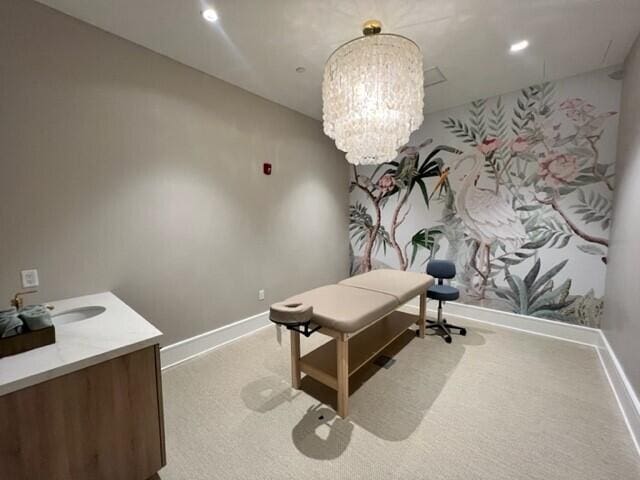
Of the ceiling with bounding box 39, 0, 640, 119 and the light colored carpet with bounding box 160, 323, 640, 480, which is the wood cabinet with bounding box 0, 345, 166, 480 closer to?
the light colored carpet with bounding box 160, 323, 640, 480

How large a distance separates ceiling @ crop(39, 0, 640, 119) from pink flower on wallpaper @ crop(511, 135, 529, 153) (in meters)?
0.59

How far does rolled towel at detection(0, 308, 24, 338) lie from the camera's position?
3.68 ft

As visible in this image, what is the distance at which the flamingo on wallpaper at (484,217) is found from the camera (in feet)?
10.1

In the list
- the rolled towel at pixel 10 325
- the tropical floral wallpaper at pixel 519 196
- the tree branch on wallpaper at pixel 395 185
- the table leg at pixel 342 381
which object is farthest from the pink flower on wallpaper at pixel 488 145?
the rolled towel at pixel 10 325

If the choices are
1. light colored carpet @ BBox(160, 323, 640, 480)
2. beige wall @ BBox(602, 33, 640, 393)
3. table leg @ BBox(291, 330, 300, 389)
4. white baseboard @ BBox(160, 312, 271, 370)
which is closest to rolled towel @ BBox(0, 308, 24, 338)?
light colored carpet @ BBox(160, 323, 640, 480)

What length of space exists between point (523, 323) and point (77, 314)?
4.21 metres

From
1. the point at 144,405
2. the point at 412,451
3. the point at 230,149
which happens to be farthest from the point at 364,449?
the point at 230,149

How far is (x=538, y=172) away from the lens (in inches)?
114

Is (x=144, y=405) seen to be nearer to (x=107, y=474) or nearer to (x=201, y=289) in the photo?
(x=107, y=474)

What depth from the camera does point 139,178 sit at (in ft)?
7.11

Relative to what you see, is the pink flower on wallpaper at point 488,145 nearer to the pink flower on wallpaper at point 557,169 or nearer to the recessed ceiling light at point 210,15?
the pink flower on wallpaper at point 557,169

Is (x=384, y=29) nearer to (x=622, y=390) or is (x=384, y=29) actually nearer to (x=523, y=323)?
(x=622, y=390)

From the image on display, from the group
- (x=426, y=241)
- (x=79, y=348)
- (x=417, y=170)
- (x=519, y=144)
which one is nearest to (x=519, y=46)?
(x=519, y=144)

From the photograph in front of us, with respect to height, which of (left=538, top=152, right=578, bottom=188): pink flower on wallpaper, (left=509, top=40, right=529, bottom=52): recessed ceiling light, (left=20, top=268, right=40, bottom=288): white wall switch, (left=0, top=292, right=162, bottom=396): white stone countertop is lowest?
(left=0, top=292, right=162, bottom=396): white stone countertop
